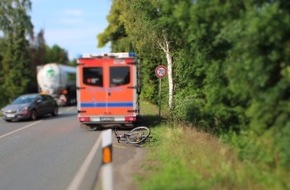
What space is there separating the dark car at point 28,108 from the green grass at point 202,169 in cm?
1690

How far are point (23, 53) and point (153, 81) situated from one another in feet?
110

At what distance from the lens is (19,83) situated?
64375mm

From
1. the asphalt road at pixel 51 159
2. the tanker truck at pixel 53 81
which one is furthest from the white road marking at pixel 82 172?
the tanker truck at pixel 53 81

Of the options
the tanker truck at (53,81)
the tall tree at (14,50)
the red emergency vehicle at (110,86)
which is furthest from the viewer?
the tall tree at (14,50)

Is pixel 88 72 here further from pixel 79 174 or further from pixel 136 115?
pixel 79 174

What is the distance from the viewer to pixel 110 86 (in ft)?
66.2

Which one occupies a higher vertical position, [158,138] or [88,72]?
[88,72]

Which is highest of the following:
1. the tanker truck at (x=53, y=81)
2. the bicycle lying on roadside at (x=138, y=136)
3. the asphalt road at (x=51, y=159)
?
the tanker truck at (x=53, y=81)

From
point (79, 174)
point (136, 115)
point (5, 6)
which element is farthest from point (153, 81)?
point (5, 6)

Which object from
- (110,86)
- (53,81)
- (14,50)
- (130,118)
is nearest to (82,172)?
(130,118)

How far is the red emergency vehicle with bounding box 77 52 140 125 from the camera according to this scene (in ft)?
66.0

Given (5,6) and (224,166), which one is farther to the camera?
(5,6)

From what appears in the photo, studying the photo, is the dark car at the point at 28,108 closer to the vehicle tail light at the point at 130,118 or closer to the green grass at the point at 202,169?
the vehicle tail light at the point at 130,118

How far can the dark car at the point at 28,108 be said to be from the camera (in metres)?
28.7
